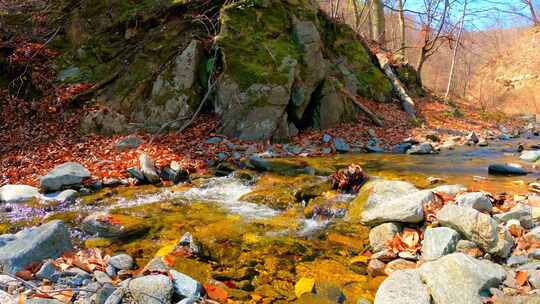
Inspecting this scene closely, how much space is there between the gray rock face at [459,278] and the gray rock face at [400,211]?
1158 mm

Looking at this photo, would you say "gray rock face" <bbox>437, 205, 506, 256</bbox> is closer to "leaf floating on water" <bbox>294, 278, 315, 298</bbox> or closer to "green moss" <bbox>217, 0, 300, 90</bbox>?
"leaf floating on water" <bbox>294, 278, 315, 298</bbox>

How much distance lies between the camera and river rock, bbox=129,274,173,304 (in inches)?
126

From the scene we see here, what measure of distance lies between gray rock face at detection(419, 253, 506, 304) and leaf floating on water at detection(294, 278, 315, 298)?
1009mm

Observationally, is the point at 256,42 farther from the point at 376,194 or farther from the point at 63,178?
the point at 376,194

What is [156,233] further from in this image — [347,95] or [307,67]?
[347,95]

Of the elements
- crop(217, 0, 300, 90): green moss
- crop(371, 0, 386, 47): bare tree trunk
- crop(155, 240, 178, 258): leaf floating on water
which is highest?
crop(371, 0, 386, 47): bare tree trunk

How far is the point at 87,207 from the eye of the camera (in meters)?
6.44

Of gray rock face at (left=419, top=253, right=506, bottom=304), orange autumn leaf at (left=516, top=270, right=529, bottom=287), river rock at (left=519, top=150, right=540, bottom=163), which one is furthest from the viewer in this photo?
river rock at (left=519, top=150, right=540, bottom=163)

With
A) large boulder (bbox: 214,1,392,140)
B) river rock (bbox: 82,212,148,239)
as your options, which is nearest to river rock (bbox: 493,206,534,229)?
river rock (bbox: 82,212,148,239)

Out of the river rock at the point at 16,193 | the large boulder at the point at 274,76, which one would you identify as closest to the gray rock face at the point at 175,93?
the large boulder at the point at 274,76

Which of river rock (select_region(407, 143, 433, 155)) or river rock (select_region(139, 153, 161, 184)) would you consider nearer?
river rock (select_region(139, 153, 161, 184))

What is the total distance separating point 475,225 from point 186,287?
2.94 m

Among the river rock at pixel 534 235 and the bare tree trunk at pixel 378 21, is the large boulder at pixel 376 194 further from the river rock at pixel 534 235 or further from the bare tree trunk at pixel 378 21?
the bare tree trunk at pixel 378 21

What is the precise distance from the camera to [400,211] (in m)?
4.82
